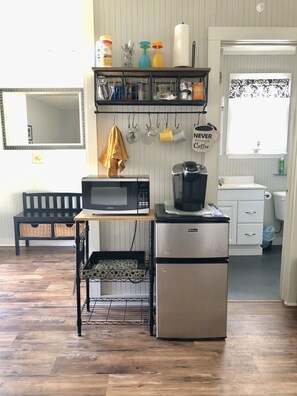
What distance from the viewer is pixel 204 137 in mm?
2402

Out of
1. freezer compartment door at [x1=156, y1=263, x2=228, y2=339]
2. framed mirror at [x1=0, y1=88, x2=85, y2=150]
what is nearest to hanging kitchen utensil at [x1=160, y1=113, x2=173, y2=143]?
freezer compartment door at [x1=156, y1=263, x2=228, y2=339]

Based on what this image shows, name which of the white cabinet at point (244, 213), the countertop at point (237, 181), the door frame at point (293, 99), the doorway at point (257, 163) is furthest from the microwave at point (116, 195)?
the countertop at point (237, 181)

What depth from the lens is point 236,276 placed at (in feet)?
10.4

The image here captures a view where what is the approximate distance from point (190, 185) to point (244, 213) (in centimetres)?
173

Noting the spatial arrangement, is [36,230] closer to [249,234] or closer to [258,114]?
[249,234]

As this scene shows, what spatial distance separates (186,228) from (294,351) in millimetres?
1063

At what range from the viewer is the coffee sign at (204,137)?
2389mm

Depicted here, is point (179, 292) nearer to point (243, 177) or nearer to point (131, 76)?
point (131, 76)

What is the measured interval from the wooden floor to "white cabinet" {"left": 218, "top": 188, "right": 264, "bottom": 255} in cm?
113

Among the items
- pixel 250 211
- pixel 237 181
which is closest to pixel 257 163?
pixel 237 181

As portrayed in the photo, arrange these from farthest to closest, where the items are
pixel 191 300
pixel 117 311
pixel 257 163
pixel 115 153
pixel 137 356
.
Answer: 1. pixel 257 163
2. pixel 117 311
3. pixel 115 153
4. pixel 191 300
5. pixel 137 356

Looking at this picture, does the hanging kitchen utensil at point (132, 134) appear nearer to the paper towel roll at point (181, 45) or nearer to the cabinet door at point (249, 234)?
the paper towel roll at point (181, 45)

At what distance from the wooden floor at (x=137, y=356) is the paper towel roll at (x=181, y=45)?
1963mm

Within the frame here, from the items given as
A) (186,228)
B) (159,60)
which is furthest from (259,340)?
(159,60)
